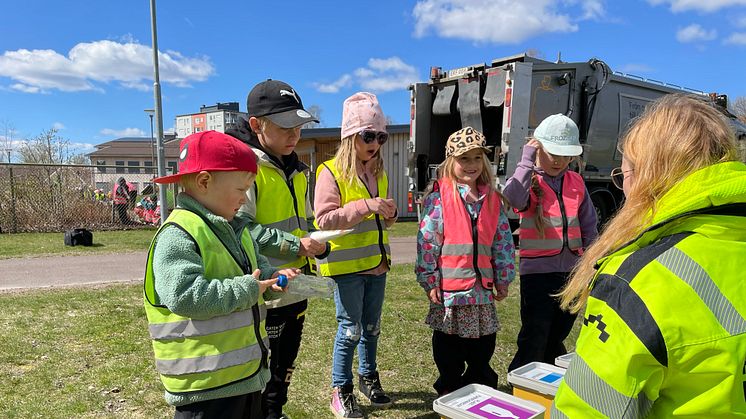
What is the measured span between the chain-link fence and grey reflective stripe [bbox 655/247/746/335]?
14054 millimetres

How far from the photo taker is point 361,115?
3.02m

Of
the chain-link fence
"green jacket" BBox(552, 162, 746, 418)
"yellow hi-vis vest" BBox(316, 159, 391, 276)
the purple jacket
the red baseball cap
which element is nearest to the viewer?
"green jacket" BBox(552, 162, 746, 418)

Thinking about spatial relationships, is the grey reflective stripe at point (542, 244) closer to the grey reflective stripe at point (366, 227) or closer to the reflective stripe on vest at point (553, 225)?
the reflective stripe on vest at point (553, 225)

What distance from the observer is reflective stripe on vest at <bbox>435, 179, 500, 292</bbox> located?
2.94 meters

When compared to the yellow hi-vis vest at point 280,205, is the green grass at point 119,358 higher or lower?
lower

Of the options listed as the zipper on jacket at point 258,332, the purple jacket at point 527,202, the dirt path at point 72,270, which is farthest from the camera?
the dirt path at point 72,270

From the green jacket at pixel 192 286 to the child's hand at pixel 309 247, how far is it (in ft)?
2.11

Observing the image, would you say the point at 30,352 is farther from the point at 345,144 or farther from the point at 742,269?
the point at 742,269

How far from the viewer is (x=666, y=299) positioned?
3.59 feet

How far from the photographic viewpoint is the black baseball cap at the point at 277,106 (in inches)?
102

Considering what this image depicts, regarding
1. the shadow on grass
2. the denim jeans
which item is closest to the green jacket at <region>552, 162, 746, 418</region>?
the denim jeans

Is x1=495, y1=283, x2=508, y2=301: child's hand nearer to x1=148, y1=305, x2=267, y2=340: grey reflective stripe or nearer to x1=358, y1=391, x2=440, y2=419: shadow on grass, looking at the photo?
x1=358, y1=391, x2=440, y2=419: shadow on grass

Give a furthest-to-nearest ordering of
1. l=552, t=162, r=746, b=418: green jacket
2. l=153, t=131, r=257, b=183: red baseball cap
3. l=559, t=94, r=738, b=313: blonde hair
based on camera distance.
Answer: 1. l=153, t=131, r=257, b=183: red baseball cap
2. l=559, t=94, r=738, b=313: blonde hair
3. l=552, t=162, r=746, b=418: green jacket

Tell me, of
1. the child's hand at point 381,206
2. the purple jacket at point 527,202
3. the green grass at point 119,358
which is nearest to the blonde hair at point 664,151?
the child's hand at point 381,206
